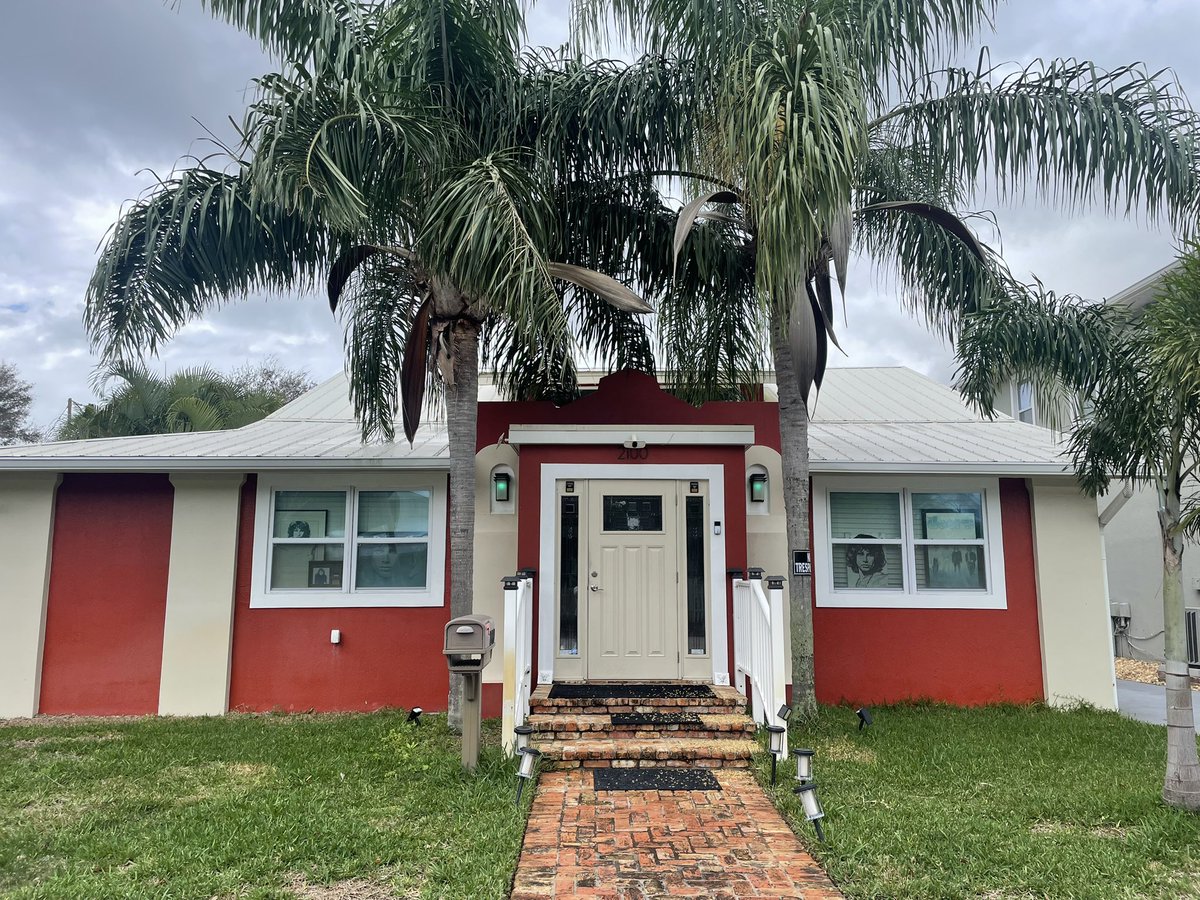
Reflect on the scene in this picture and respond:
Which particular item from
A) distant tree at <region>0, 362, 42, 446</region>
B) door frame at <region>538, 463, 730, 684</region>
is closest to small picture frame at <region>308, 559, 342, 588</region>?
door frame at <region>538, 463, 730, 684</region>

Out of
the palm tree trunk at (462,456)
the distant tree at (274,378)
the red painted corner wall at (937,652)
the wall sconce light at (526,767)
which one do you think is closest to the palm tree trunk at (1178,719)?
the red painted corner wall at (937,652)

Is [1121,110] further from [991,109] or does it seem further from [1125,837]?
[1125,837]

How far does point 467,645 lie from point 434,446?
4029 millimetres

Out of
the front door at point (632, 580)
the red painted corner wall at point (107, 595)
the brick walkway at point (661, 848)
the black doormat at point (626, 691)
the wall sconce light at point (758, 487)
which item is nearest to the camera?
the brick walkway at point (661, 848)

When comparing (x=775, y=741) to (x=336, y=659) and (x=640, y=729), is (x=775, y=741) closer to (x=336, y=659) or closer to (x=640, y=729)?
(x=640, y=729)

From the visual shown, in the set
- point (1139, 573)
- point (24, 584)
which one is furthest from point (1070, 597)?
point (24, 584)

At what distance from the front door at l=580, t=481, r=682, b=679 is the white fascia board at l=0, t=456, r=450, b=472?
209 centimetres

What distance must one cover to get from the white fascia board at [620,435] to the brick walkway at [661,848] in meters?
3.34

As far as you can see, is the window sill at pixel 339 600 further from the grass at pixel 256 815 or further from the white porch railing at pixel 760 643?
the white porch railing at pixel 760 643

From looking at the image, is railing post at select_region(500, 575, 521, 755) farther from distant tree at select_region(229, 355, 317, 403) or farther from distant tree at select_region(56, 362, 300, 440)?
distant tree at select_region(229, 355, 317, 403)

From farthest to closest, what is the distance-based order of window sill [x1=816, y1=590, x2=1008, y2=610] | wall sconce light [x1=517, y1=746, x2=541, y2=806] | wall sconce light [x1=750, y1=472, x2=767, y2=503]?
window sill [x1=816, y1=590, x2=1008, y2=610], wall sconce light [x1=750, y1=472, x2=767, y2=503], wall sconce light [x1=517, y1=746, x2=541, y2=806]

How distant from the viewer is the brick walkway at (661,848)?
3.74 metres

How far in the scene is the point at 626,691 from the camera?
275 inches

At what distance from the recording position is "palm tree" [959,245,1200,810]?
4.83 metres
